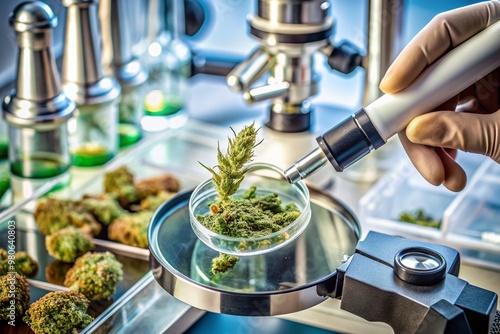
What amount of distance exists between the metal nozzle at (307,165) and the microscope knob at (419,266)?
13cm

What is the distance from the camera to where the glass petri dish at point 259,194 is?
792 mm

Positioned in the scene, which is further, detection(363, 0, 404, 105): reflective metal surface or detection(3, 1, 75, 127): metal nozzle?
detection(363, 0, 404, 105): reflective metal surface

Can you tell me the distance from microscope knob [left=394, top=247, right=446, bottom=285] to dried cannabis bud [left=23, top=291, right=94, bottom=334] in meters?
0.35

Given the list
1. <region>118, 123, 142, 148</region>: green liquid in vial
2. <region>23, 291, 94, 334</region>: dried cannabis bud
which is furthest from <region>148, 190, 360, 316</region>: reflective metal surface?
<region>118, 123, 142, 148</region>: green liquid in vial

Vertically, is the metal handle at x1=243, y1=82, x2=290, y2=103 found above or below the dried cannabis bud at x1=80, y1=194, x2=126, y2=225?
above

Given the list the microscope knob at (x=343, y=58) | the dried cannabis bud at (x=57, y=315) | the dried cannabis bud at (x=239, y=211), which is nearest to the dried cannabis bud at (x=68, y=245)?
the dried cannabis bud at (x=57, y=315)

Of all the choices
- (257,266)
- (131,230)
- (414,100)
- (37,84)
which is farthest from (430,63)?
(37,84)

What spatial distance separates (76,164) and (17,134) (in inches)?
5.4

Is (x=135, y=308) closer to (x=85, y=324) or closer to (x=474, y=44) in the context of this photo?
(x=85, y=324)

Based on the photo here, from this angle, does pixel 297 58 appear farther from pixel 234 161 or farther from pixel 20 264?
pixel 20 264

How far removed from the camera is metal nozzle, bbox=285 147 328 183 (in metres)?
0.83

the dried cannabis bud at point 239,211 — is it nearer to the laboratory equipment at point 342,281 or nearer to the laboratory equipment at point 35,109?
the laboratory equipment at point 342,281

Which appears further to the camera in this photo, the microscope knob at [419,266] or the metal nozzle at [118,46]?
the metal nozzle at [118,46]

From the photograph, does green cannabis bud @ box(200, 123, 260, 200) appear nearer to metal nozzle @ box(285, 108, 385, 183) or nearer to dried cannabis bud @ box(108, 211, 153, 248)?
metal nozzle @ box(285, 108, 385, 183)
